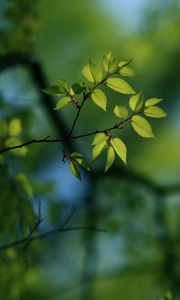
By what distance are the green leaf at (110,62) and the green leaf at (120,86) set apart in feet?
0.11

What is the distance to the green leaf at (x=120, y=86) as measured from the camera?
1.68 metres

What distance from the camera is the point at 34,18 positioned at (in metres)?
3.74

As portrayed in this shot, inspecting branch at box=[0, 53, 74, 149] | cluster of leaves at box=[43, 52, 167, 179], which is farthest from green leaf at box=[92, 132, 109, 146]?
branch at box=[0, 53, 74, 149]

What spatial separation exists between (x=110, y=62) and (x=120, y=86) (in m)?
0.08

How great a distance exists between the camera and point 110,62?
170 cm

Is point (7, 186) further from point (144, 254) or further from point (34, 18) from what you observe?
point (144, 254)

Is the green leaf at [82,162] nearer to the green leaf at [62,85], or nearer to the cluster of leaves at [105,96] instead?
the cluster of leaves at [105,96]

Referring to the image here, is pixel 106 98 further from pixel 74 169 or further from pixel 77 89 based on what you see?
pixel 74 169

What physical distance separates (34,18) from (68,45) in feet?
20.7

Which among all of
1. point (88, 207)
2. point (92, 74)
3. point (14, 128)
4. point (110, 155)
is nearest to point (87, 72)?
point (92, 74)

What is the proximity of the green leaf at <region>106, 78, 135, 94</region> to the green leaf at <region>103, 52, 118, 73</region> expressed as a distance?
33 millimetres

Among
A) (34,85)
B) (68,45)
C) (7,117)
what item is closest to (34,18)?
(34,85)

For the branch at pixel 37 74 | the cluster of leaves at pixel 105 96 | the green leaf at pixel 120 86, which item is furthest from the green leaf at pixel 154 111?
the branch at pixel 37 74

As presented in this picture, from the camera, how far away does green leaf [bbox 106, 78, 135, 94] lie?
1679 mm
